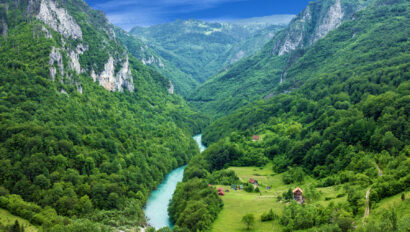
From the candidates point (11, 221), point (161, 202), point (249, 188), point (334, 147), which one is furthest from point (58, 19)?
point (334, 147)

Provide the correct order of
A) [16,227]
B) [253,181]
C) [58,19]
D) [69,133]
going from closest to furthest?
[16,227]
[253,181]
[69,133]
[58,19]

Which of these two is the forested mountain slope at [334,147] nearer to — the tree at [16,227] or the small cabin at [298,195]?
the small cabin at [298,195]

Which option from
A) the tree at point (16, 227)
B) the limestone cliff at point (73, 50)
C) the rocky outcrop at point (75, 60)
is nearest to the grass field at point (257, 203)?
the tree at point (16, 227)

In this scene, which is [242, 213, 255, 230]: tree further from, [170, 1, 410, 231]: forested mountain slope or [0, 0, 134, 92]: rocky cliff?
[0, 0, 134, 92]: rocky cliff

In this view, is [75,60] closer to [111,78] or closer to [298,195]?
[111,78]

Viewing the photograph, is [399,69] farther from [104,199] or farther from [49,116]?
[49,116]

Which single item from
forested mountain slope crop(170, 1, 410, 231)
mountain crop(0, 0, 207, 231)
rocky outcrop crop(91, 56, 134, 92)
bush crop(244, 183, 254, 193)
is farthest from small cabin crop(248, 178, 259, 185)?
rocky outcrop crop(91, 56, 134, 92)
